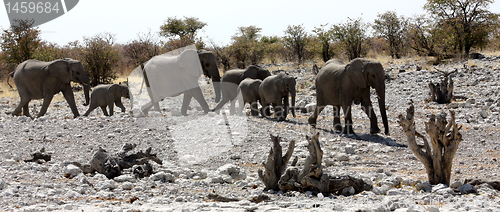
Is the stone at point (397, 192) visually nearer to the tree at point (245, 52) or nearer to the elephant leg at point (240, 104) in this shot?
the elephant leg at point (240, 104)

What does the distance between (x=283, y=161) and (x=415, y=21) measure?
2672cm

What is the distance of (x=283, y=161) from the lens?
20.3 ft

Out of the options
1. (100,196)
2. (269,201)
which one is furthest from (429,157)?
(100,196)

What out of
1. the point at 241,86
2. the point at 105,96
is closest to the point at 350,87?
the point at 241,86

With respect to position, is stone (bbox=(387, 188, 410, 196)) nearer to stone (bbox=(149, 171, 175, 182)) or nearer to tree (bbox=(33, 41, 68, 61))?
stone (bbox=(149, 171, 175, 182))

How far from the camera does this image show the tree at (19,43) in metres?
27.3

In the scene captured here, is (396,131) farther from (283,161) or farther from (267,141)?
(283,161)

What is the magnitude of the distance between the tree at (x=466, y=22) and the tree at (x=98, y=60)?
20590 mm

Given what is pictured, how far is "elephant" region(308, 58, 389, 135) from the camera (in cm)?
1061

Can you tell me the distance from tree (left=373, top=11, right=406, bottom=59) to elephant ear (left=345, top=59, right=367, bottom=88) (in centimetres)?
2324

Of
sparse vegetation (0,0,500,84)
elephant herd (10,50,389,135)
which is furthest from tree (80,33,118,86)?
elephant herd (10,50,389,135)

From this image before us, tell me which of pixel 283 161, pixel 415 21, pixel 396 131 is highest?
pixel 415 21

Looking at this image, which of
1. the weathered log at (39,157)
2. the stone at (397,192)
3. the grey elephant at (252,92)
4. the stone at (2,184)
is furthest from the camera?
the grey elephant at (252,92)

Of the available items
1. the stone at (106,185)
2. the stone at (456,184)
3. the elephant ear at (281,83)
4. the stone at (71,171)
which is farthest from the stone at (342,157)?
the elephant ear at (281,83)
